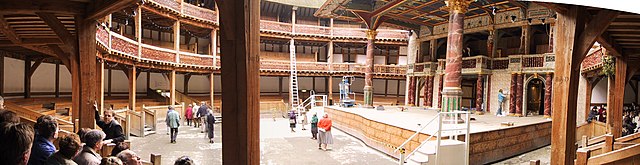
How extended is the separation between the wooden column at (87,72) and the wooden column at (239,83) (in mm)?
4144

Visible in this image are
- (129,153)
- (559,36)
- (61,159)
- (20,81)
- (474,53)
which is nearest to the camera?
(61,159)

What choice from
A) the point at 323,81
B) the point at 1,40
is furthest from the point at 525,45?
the point at 1,40

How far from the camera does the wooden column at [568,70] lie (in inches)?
182

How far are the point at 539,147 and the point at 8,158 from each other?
45.5 ft

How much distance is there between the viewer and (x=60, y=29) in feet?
18.3

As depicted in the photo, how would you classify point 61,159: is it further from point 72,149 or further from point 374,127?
point 374,127

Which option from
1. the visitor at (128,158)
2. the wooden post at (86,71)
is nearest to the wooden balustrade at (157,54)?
the wooden post at (86,71)

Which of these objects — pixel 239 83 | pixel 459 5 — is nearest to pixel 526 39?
pixel 459 5

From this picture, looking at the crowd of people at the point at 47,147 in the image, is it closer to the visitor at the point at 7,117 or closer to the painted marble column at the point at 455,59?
the visitor at the point at 7,117

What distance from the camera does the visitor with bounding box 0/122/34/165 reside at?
2215 mm

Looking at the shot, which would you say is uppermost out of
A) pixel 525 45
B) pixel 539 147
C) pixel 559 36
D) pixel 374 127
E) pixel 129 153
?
pixel 525 45

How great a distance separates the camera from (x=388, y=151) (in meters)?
10.0

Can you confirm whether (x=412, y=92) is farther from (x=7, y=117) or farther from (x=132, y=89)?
(x=7, y=117)

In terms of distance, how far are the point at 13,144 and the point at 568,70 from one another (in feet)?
20.3
